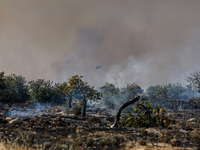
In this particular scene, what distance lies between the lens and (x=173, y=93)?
3971 inches

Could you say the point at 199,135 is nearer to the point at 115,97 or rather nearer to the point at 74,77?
the point at 74,77

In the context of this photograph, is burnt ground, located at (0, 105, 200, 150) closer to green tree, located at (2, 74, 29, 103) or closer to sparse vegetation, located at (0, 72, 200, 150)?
sparse vegetation, located at (0, 72, 200, 150)

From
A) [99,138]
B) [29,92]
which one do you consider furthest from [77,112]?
[29,92]

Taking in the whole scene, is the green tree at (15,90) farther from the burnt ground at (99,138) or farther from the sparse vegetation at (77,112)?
the burnt ground at (99,138)

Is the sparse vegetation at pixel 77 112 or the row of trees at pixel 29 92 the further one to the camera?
the row of trees at pixel 29 92

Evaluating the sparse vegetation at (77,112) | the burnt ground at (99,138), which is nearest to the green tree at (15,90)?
the sparse vegetation at (77,112)

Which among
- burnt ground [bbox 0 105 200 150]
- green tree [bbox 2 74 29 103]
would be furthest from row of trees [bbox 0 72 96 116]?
burnt ground [bbox 0 105 200 150]

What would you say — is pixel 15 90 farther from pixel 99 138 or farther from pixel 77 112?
pixel 99 138

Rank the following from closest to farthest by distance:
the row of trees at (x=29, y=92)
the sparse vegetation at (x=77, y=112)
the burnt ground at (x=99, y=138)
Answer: the burnt ground at (x=99, y=138)
the sparse vegetation at (x=77, y=112)
the row of trees at (x=29, y=92)

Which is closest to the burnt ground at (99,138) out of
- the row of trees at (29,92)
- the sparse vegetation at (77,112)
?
the sparse vegetation at (77,112)

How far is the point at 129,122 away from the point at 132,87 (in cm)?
6609

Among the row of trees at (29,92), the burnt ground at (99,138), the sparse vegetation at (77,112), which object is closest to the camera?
the burnt ground at (99,138)

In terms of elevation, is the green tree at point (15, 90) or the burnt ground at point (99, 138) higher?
the green tree at point (15, 90)

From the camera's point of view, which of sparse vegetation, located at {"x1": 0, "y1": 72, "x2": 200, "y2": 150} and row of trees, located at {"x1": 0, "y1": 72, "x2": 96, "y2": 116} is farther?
row of trees, located at {"x1": 0, "y1": 72, "x2": 96, "y2": 116}
